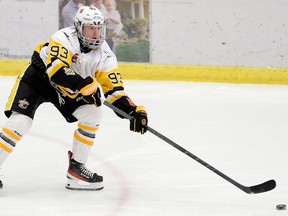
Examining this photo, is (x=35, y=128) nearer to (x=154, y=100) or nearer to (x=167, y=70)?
(x=154, y=100)

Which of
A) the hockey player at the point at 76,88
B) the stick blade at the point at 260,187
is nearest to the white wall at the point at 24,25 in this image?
the hockey player at the point at 76,88

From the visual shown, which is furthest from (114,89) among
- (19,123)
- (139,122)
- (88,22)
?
(19,123)

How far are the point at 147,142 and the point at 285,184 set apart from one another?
111 cm

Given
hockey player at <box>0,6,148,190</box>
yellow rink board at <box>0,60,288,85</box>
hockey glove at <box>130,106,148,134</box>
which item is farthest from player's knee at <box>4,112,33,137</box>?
yellow rink board at <box>0,60,288,85</box>

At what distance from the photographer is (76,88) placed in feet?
11.3

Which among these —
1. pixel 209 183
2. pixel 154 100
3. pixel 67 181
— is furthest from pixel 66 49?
pixel 154 100

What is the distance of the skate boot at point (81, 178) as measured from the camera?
→ 3.78 meters

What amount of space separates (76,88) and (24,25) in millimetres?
3413

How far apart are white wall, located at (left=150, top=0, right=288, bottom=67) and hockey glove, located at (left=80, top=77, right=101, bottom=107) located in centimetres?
318

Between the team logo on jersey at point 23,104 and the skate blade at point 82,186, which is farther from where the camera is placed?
the skate blade at point 82,186

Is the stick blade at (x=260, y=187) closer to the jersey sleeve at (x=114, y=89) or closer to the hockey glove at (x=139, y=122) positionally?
the hockey glove at (x=139, y=122)

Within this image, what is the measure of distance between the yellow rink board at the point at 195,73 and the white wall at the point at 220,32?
56mm

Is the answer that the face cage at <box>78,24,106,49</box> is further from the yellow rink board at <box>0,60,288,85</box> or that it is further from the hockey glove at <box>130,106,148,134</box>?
the yellow rink board at <box>0,60,288,85</box>

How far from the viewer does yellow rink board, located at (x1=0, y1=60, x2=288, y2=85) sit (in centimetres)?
660
